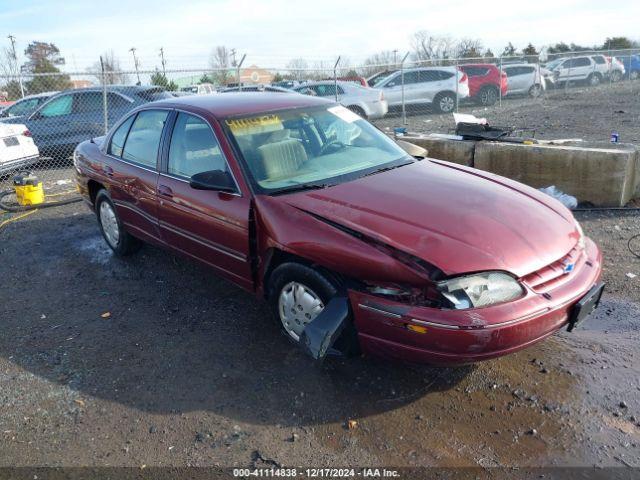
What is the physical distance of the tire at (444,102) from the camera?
18016 millimetres

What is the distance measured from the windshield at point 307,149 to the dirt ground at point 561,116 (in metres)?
6.62

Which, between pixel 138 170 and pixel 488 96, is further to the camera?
pixel 488 96

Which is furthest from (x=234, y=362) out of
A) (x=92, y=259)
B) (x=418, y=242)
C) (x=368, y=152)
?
(x=92, y=259)

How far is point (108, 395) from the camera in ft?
10.9

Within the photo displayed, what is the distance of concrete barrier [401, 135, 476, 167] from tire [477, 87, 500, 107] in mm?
13777

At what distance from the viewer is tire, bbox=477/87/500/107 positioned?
64.6 ft

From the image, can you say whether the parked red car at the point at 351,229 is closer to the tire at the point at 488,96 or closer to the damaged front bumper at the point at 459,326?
the damaged front bumper at the point at 459,326

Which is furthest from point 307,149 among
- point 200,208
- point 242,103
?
point 200,208

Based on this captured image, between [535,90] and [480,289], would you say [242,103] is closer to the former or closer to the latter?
[480,289]

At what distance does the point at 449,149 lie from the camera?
23.0ft

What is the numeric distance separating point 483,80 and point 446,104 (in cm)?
258

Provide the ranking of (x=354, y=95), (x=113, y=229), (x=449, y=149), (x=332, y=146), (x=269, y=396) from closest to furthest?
1. (x=269, y=396)
2. (x=332, y=146)
3. (x=113, y=229)
4. (x=449, y=149)
5. (x=354, y=95)

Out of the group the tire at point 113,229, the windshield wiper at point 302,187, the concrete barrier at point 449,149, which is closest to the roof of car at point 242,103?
the windshield wiper at point 302,187

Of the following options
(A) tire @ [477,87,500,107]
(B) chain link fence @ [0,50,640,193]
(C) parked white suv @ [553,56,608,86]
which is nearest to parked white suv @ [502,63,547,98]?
(B) chain link fence @ [0,50,640,193]
